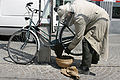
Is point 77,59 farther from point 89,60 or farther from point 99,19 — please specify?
point 99,19

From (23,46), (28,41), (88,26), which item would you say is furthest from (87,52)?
(23,46)

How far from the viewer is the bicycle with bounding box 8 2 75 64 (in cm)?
549

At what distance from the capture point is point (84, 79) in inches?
195

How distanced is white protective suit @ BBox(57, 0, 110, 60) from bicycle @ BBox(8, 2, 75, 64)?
764 millimetres

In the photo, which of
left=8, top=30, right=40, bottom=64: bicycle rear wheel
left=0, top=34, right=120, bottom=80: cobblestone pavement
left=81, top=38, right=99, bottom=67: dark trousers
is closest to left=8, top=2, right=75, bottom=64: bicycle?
left=8, top=30, right=40, bottom=64: bicycle rear wheel

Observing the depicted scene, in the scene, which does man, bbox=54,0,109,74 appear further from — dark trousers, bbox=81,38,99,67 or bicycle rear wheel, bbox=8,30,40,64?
bicycle rear wheel, bbox=8,30,40,64

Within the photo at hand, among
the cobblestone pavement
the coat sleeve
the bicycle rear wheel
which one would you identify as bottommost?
the cobblestone pavement

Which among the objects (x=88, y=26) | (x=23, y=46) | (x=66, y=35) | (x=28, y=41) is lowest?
(x=23, y=46)

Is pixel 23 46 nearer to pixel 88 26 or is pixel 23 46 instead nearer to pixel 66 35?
pixel 66 35

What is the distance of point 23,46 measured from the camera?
570 cm

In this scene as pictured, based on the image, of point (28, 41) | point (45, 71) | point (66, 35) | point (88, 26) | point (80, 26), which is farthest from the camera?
point (66, 35)

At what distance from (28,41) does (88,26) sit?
1.51m

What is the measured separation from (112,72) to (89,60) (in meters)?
0.67

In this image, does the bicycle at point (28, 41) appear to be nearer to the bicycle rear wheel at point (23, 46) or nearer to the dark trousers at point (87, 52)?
the bicycle rear wheel at point (23, 46)
